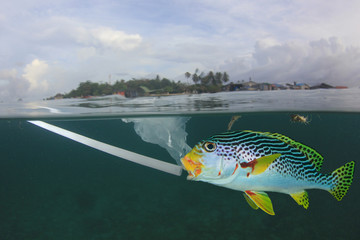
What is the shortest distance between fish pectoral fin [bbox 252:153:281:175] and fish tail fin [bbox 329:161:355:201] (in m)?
0.84

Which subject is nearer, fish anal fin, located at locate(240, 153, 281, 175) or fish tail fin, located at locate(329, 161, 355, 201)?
fish anal fin, located at locate(240, 153, 281, 175)

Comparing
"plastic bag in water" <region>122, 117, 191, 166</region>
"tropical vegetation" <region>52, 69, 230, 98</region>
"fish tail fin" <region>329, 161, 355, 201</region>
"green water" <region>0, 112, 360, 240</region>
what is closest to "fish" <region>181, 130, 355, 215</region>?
"fish tail fin" <region>329, 161, 355, 201</region>

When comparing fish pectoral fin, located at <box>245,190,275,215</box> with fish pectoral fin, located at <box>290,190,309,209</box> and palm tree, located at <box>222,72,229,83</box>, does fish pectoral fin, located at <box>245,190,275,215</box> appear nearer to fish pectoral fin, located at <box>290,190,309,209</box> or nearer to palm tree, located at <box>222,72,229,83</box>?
fish pectoral fin, located at <box>290,190,309,209</box>

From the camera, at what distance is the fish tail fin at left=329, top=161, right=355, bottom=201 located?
2158 mm

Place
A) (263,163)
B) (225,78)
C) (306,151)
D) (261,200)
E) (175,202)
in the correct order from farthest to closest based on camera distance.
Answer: (175,202)
(225,78)
(306,151)
(261,200)
(263,163)

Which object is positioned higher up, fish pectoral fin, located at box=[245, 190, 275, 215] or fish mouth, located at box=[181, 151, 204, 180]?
fish mouth, located at box=[181, 151, 204, 180]

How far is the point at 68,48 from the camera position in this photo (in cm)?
578

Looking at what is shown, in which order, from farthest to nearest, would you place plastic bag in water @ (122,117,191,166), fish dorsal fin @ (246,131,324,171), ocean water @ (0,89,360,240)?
ocean water @ (0,89,360,240) < plastic bag in water @ (122,117,191,166) < fish dorsal fin @ (246,131,324,171)

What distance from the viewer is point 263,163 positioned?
168 centimetres

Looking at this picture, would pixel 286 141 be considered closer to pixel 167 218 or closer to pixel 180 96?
pixel 180 96

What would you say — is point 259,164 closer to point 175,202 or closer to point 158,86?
point 158,86

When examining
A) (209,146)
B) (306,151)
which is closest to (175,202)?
Answer: (306,151)

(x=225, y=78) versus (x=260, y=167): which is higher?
(x=225, y=78)

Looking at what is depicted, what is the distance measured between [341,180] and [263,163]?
95cm
